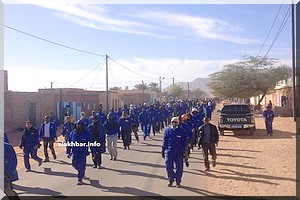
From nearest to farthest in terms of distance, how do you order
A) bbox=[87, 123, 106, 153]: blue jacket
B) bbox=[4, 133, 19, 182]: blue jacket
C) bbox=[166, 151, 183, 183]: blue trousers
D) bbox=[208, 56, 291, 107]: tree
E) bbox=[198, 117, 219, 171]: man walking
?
1. bbox=[4, 133, 19, 182]: blue jacket
2. bbox=[166, 151, 183, 183]: blue trousers
3. bbox=[198, 117, 219, 171]: man walking
4. bbox=[87, 123, 106, 153]: blue jacket
5. bbox=[208, 56, 291, 107]: tree

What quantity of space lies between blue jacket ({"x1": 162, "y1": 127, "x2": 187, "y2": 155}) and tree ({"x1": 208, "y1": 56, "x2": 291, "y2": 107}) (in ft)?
116

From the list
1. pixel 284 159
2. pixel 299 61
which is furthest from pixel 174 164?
pixel 299 61

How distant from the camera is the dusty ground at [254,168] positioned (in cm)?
882

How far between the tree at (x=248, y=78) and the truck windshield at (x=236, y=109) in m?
22.4

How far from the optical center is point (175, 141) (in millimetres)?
9258

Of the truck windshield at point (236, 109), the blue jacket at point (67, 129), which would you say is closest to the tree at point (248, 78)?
the truck windshield at point (236, 109)

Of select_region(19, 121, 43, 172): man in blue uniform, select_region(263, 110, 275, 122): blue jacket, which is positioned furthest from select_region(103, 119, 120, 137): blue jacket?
select_region(263, 110, 275, 122): blue jacket

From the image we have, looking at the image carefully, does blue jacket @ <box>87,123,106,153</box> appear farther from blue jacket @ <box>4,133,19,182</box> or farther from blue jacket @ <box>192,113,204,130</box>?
blue jacket @ <box>4,133,19,182</box>

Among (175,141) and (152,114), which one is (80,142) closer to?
(175,141)

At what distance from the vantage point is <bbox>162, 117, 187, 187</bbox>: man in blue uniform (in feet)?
30.1

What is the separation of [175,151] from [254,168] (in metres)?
3.46

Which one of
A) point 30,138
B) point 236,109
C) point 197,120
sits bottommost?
point 30,138

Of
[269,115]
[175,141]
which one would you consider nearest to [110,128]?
[175,141]

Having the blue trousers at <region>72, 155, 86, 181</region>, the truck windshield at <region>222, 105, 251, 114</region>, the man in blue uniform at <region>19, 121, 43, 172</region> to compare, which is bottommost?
the blue trousers at <region>72, 155, 86, 181</region>
